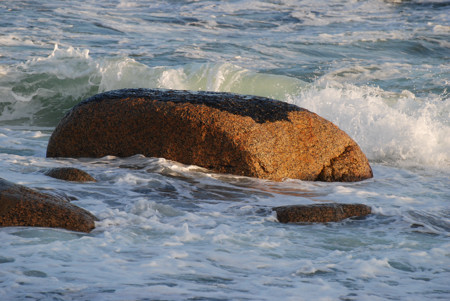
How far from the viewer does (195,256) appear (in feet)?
10.5

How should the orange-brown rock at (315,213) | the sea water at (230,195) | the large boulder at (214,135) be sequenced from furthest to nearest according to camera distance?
the large boulder at (214,135) → the orange-brown rock at (315,213) → the sea water at (230,195)

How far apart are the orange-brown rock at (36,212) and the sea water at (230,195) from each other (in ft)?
0.29

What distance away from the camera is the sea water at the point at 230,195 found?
2863mm

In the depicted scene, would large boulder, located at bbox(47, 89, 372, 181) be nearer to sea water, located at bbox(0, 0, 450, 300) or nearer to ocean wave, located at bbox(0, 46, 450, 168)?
sea water, located at bbox(0, 0, 450, 300)

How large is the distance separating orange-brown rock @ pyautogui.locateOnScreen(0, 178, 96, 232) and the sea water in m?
0.09

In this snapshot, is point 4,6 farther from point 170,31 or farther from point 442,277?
point 442,277

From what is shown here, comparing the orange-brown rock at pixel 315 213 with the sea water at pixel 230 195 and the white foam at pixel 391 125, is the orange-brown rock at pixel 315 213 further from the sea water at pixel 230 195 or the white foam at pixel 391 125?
the white foam at pixel 391 125

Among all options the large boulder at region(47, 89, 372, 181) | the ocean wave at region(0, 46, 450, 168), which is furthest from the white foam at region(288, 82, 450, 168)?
the large boulder at region(47, 89, 372, 181)

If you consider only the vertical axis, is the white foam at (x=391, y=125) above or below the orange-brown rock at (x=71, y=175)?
above

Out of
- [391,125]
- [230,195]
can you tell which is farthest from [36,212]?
[391,125]

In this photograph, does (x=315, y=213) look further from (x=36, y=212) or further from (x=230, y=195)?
(x=36, y=212)

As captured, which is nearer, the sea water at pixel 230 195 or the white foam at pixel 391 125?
the sea water at pixel 230 195

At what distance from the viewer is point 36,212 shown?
3510mm

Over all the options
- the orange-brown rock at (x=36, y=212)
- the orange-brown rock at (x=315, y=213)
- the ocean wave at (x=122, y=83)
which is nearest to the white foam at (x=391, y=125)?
the ocean wave at (x=122, y=83)
